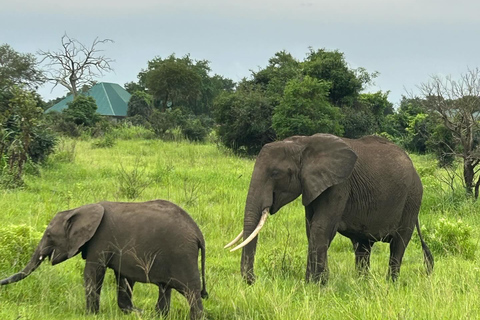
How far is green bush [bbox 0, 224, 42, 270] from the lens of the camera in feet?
16.4

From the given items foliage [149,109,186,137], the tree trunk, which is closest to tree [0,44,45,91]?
foliage [149,109,186,137]

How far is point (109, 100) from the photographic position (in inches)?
2068

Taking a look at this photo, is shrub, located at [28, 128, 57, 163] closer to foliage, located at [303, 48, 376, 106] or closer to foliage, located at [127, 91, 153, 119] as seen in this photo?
foliage, located at [303, 48, 376, 106]

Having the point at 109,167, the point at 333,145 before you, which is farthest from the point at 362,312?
the point at 109,167

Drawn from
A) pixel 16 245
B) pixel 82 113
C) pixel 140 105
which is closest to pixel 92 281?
pixel 16 245

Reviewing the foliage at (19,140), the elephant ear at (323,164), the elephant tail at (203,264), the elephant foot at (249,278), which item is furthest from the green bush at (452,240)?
the foliage at (19,140)

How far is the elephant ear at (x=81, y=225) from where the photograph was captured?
4129 mm

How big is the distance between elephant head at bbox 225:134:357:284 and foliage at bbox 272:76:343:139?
11968 millimetres

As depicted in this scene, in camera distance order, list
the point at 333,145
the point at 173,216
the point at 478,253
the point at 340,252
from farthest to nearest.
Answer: the point at 340,252, the point at 478,253, the point at 333,145, the point at 173,216

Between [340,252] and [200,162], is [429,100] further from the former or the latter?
[200,162]

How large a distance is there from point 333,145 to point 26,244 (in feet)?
10.7

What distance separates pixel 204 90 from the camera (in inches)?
2094

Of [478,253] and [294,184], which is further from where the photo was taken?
[478,253]

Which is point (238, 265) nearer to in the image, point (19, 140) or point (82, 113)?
point (19, 140)
